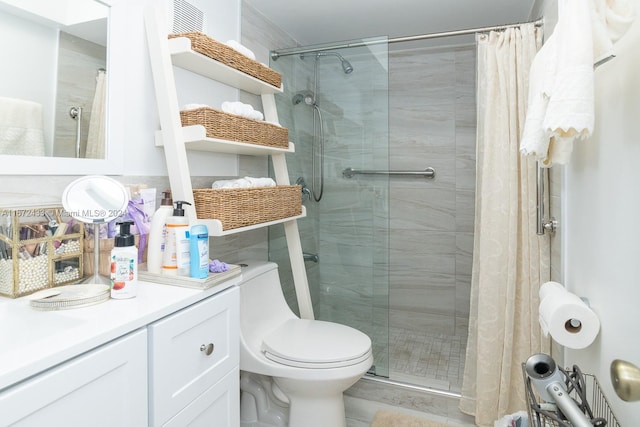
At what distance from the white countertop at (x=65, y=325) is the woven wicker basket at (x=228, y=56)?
91 cm

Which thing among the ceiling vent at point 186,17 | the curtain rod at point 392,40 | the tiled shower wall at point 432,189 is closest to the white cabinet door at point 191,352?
the ceiling vent at point 186,17

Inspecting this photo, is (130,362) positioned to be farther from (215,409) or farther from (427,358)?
(427,358)

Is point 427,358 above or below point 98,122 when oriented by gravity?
below

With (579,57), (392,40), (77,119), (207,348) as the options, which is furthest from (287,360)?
(392,40)

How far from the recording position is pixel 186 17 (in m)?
1.70

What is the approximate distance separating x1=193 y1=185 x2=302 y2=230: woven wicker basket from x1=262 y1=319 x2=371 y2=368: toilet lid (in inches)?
21.1

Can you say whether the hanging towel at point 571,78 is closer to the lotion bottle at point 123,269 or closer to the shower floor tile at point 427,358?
the lotion bottle at point 123,269

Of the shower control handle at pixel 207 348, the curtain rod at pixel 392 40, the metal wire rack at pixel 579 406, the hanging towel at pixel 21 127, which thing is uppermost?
the curtain rod at pixel 392 40

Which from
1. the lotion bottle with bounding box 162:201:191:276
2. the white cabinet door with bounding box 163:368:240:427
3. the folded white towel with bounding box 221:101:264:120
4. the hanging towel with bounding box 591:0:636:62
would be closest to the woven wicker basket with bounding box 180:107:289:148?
the folded white towel with bounding box 221:101:264:120

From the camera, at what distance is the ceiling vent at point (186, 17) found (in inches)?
64.7

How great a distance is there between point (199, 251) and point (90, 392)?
0.50 meters

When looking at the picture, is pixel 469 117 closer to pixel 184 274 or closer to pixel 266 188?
pixel 266 188

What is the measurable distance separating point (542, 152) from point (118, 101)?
138cm

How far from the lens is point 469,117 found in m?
2.91
